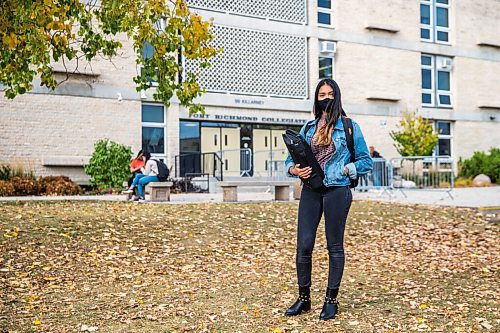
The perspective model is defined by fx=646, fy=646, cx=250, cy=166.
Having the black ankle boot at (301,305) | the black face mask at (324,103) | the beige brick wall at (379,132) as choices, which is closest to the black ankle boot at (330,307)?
the black ankle boot at (301,305)

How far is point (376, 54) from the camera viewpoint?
28.4 meters

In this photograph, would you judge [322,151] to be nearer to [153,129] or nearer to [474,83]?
[153,129]

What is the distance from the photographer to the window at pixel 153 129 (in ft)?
76.8

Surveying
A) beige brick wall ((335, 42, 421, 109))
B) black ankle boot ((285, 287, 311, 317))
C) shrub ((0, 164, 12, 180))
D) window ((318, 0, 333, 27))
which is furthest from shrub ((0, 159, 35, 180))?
black ankle boot ((285, 287, 311, 317))

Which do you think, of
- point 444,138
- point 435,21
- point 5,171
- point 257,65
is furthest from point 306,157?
point 435,21

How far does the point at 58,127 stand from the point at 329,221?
57.1 feet

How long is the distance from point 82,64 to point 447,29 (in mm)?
18163

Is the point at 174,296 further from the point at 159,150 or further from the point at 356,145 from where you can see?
the point at 159,150

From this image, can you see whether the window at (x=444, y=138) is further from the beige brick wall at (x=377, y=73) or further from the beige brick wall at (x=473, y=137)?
the beige brick wall at (x=377, y=73)

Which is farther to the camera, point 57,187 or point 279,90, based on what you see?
point 279,90

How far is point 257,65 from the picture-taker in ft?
84.3

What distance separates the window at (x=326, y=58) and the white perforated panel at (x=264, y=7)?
4.45 feet

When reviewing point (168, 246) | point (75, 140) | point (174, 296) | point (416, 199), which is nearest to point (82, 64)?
point (75, 140)

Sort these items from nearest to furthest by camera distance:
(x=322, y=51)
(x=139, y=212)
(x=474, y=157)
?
1. (x=139, y=212)
2. (x=322, y=51)
3. (x=474, y=157)
